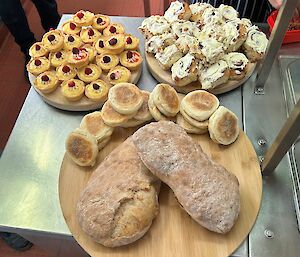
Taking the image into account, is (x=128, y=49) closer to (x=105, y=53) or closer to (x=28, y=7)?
(x=105, y=53)

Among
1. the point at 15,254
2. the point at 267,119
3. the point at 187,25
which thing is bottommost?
the point at 15,254

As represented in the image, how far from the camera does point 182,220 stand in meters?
0.91

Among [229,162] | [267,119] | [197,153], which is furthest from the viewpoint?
[267,119]

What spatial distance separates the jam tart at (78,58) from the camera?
1185 mm

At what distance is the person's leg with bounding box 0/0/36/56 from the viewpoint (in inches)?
82.5

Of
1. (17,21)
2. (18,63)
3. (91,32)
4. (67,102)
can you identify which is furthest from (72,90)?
(18,63)

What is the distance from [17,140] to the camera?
1135 millimetres

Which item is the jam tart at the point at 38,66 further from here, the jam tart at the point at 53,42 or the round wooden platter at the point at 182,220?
the round wooden platter at the point at 182,220

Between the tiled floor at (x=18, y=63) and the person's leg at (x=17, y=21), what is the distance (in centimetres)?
17

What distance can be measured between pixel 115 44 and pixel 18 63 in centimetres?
140

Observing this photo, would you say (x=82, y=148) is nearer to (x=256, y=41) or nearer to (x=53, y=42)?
(x=53, y=42)

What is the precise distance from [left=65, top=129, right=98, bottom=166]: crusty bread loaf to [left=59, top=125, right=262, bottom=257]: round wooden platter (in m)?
0.03

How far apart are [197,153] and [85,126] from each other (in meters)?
0.34

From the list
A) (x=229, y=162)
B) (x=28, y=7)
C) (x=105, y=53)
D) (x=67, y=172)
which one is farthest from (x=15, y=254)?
(x=28, y=7)
